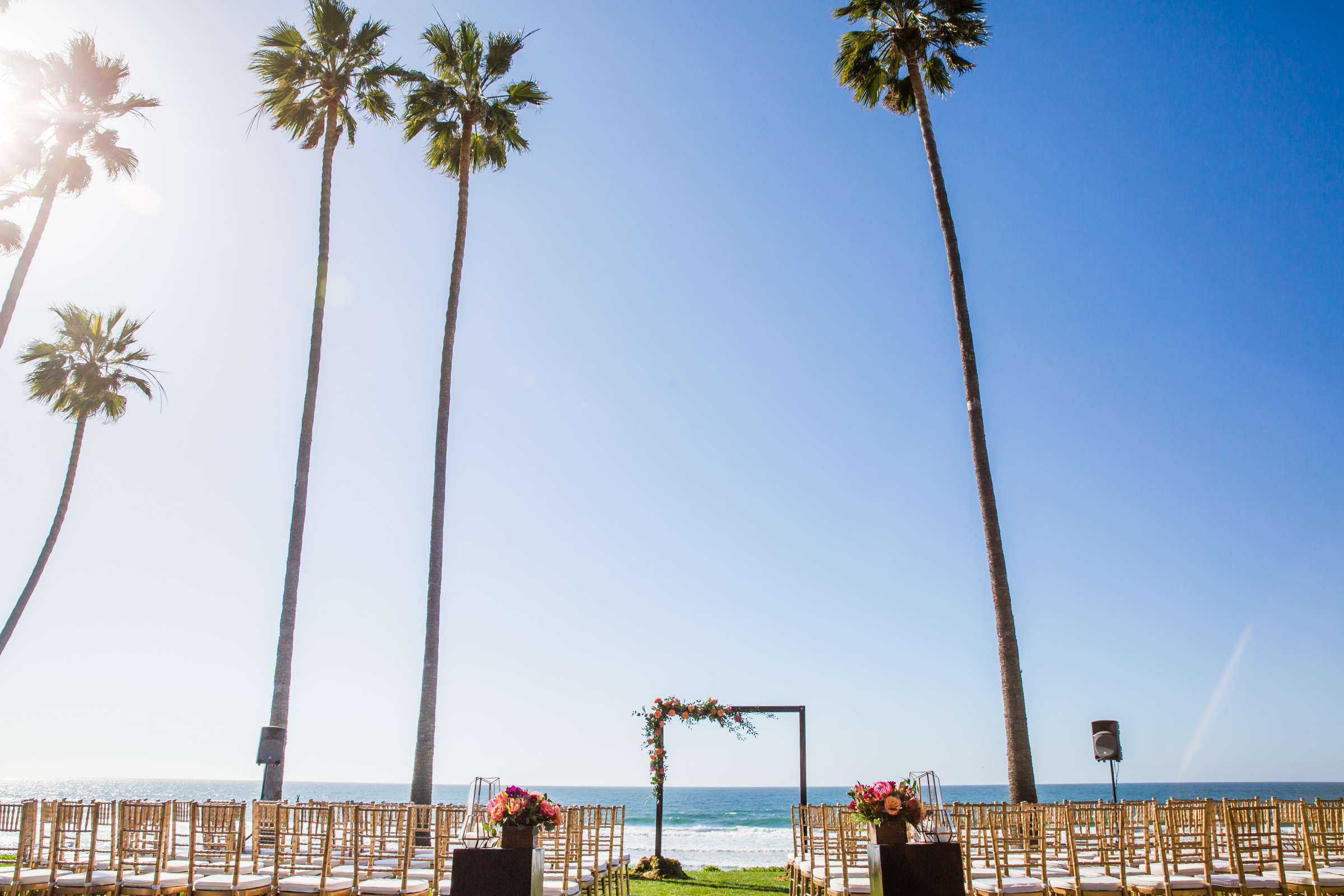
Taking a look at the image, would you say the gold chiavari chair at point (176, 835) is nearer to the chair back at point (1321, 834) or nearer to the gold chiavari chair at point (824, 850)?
the gold chiavari chair at point (824, 850)

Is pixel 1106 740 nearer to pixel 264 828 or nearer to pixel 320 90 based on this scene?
pixel 264 828

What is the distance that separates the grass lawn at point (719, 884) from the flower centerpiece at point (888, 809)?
567 cm

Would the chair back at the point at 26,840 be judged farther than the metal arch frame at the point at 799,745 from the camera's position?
No

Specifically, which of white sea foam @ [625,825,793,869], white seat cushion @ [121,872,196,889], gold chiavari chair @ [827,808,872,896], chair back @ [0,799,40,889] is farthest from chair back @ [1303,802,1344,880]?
white sea foam @ [625,825,793,869]

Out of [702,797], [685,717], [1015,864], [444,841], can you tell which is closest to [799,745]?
[685,717]

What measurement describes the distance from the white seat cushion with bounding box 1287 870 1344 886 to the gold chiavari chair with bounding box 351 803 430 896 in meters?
6.64

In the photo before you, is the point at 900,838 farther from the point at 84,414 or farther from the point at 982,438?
the point at 84,414

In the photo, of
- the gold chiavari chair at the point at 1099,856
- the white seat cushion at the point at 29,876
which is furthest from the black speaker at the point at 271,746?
the gold chiavari chair at the point at 1099,856

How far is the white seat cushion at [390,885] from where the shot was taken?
6.37 m

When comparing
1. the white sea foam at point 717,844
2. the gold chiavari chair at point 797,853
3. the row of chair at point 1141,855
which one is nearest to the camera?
the row of chair at point 1141,855

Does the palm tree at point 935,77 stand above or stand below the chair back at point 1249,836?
above

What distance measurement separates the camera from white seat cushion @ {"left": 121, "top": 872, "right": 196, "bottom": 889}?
6656mm

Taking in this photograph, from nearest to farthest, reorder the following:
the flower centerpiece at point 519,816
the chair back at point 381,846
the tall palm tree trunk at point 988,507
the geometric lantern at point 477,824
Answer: the flower centerpiece at point 519,816
the geometric lantern at point 477,824
the chair back at point 381,846
the tall palm tree trunk at point 988,507

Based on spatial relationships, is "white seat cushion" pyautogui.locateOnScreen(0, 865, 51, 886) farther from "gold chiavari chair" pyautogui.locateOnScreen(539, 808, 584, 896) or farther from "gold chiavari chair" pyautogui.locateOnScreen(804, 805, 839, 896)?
"gold chiavari chair" pyautogui.locateOnScreen(804, 805, 839, 896)
